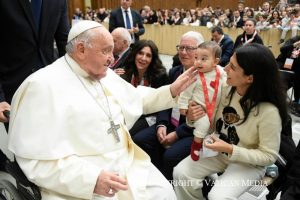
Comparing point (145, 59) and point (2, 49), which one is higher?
point (2, 49)

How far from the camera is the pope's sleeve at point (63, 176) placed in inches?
64.2

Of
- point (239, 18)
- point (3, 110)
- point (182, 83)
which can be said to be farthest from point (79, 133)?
point (239, 18)

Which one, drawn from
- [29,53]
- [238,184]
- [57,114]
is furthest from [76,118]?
[238,184]

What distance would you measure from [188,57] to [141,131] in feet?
2.81

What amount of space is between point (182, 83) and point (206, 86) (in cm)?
20

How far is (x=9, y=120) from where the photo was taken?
1812 mm


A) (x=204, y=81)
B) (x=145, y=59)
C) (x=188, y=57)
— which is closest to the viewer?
(x=204, y=81)

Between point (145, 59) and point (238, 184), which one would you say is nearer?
point (238, 184)

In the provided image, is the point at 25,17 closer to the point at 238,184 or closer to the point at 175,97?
the point at 175,97

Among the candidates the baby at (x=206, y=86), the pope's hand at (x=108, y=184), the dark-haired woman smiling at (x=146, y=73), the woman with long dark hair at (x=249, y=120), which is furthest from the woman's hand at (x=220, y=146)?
the dark-haired woman smiling at (x=146, y=73)

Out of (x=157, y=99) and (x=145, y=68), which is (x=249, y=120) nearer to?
(x=157, y=99)

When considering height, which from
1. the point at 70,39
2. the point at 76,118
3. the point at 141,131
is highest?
the point at 70,39

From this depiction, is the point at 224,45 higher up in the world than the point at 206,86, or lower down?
lower down

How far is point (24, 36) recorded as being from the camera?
2141 mm
